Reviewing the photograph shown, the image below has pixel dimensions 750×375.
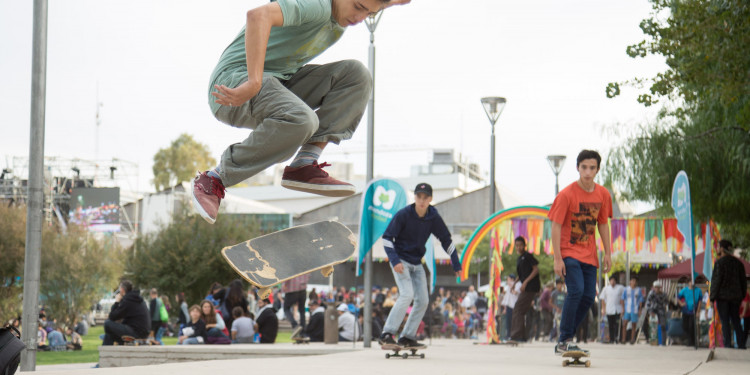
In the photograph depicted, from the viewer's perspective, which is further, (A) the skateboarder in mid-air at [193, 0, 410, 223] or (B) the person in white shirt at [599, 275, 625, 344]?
(B) the person in white shirt at [599, 275, 625, 344]

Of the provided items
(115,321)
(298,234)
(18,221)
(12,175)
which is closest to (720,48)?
(298,234)

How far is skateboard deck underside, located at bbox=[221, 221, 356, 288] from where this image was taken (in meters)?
3.89

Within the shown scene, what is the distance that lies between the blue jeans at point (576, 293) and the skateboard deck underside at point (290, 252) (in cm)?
330

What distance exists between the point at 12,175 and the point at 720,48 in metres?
49.6

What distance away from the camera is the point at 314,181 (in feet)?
12.8

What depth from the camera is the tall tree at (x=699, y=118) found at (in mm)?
8352

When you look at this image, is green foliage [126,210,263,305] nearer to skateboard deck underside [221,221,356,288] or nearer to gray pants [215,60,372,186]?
skateboard deck underside [221,221,356,288]

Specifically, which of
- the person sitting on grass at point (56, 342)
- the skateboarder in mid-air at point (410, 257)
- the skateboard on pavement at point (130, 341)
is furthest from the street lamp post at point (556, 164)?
the skateboarder in mid-air at point (410, 257)

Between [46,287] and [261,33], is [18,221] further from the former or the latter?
[261,33]

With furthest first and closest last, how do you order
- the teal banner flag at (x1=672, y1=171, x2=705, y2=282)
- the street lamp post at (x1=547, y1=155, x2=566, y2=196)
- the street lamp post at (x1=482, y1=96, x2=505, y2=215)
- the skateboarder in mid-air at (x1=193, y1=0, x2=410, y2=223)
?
1. the street lamp post at (x1=547, y1=155, x2=566, y2=196)
2. the street lamp post at (x1=482, y1=96, x2=505, y2=215)
3. the teal banner flag at (x1=672, y1=171, x2=705, y2=282)
4. the skateboarder in mid-air at (x1=193, y1=0, x2=410, y2=223)

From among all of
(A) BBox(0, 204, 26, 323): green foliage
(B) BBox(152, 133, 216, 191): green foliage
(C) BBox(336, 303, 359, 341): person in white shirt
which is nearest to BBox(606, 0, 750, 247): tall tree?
(C) BBox(336, 303, 359, 341): person in white shirt

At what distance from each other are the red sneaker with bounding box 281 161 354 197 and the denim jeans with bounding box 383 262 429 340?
172 inches

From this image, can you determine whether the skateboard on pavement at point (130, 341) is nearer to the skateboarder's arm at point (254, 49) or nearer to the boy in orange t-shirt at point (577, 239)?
the boy in orange t-shirt at point (577, 239)

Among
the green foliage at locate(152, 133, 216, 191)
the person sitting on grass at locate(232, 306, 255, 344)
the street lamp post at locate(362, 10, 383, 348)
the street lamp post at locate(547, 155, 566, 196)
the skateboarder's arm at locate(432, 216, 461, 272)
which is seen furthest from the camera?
the green foliage at locate(152, 133, 216, 191)
